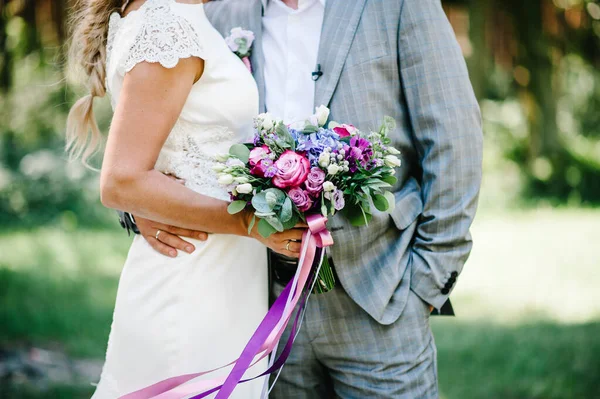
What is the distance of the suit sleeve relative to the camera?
2457 mm

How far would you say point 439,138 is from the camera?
248cm

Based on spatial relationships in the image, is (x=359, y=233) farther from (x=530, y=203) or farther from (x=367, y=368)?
(x=530, y=203)

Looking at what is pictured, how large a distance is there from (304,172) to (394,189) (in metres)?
0.71

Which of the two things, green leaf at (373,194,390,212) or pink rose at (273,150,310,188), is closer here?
pink rose at (273,150,310,188)

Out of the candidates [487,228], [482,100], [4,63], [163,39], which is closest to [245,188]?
[163,39]

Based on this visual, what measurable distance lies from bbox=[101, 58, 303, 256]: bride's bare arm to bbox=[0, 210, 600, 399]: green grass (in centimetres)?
275

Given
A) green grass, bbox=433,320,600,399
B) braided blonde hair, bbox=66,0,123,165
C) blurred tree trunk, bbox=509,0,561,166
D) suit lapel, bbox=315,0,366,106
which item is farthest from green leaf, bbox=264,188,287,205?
blurred tree trunk, bbox=509,0,561,166

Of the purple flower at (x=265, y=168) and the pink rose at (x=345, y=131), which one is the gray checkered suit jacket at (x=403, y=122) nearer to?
the pink rose at (x=345, y=131)

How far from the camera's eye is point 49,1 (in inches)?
313

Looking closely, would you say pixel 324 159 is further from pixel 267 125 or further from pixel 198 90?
pixel 198 90

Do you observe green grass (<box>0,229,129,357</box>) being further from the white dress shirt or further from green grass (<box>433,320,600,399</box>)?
the white dress shirt

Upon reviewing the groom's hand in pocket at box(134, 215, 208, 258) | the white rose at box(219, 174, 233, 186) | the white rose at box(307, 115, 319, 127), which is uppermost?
the white rose at box(307, 115, 319, 127)

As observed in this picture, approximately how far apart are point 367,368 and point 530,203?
8042 millimetres

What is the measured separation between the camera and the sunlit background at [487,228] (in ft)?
15.9
